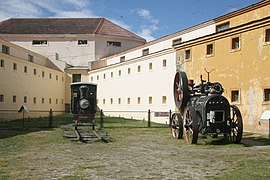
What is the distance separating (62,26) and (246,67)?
3488 cm

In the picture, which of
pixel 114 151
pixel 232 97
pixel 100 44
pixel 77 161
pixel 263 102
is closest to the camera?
pixel 77 161

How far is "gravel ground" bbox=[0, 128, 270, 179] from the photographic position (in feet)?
25.4

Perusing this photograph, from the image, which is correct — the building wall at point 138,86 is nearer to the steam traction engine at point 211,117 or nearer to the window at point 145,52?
the window at point 145,52

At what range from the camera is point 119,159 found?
32.2ft

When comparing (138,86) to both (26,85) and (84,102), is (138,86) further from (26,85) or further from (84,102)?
(84,102)

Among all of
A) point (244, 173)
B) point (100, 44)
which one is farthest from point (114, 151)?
point (100, 44)

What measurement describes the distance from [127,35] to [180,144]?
3611 cm

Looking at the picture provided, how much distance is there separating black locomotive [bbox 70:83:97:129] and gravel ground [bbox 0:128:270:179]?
5.95 metres

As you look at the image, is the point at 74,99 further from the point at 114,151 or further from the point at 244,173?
the point at 244,173

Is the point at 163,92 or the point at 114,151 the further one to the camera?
the point at 163,92

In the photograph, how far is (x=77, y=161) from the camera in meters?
9.41

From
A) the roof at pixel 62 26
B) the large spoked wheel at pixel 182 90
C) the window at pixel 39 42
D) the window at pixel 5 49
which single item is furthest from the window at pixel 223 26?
the window at pixel 39 42

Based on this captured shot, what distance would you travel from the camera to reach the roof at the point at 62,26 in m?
46.9

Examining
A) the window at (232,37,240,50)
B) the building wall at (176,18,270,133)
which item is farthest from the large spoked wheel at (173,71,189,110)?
the window at (232,37,240,50)
